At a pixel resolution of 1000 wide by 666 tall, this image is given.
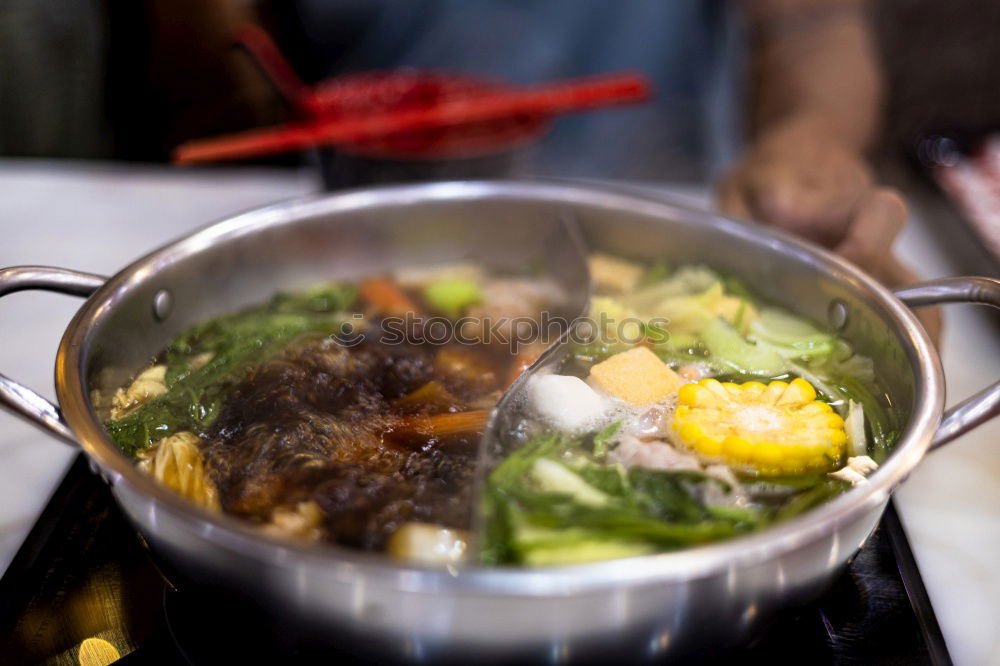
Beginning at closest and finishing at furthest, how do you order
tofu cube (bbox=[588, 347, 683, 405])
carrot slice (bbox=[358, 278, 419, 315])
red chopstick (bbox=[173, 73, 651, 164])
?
1. tofu cube (bbox=[588, 347, 683, 405])
2. carrot slice (bbox=[358, 278, 419, 315])
3. red chopstick (bbox=[173, 73, 651, 164])

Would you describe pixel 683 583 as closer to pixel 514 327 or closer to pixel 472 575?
pixel 472 575

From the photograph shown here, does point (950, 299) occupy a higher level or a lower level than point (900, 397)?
higher

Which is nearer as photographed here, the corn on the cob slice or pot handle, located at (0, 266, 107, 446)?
pot handle, located at (0, 266, 107, 446)

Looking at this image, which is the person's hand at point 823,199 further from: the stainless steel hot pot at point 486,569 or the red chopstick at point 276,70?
the red chopstick at point 276,70

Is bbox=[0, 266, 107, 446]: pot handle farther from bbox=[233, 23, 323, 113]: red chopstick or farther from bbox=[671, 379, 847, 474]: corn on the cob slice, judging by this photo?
bbox=[233, 23, 323, 113]: red chopstick

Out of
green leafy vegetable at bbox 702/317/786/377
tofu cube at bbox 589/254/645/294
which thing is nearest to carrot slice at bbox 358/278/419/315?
tofu cube at bbox 589/254/645/294

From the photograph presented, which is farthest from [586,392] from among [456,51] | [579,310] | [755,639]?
[456,51]

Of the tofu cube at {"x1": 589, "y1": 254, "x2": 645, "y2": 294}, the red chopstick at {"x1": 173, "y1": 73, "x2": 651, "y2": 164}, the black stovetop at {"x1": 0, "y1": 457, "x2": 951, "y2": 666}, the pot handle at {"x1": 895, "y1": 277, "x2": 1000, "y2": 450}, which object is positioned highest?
the pot handle at {"x1": 895, "y1": 277, "x2": 1000, "y2": 450}
